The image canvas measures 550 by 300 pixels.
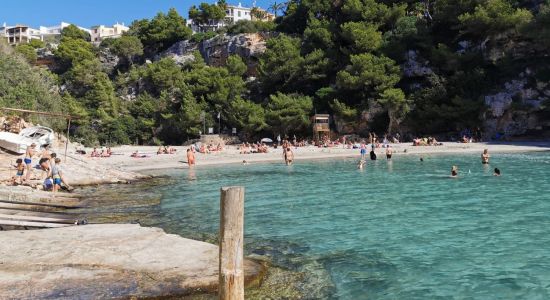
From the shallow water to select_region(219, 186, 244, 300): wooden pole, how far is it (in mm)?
1827

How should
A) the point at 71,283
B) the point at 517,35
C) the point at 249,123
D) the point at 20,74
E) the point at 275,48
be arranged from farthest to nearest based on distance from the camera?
the point at 275,48
the point at 249,123
the point at 517,35
the point at 20,74
the point at 71,283

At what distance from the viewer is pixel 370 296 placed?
6.20m

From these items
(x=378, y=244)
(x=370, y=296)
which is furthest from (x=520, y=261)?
(x=370, y=296)

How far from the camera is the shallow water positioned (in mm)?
6676

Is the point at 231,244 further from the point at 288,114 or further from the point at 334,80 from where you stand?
the point at 334,80

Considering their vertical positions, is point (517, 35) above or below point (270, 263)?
above

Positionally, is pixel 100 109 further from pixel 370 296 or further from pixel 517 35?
pixel 370 296

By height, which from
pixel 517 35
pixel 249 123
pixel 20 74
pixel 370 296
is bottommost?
pixel 370 296

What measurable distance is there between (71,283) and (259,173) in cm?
1803

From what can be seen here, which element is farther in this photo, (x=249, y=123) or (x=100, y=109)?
(x=100, y=109)

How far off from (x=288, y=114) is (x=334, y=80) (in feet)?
24.6

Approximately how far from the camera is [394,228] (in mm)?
10203

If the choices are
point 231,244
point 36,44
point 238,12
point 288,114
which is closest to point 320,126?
point 288,114

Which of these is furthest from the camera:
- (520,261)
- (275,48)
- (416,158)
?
(275,48)
